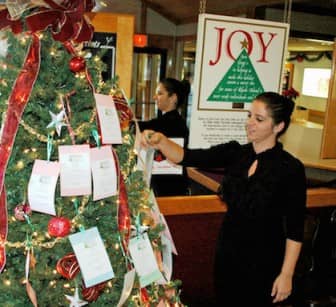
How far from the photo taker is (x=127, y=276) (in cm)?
138

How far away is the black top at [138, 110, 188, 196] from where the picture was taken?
2814 millimetres

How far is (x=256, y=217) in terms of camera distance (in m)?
1.90

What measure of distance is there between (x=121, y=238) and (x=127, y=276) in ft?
0.39

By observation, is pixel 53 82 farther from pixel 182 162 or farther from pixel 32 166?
pixel 182 162

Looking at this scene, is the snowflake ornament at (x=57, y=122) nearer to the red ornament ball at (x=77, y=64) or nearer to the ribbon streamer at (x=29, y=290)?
the red ornament ball at (x=77, y=64)

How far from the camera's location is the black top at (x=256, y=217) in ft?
6.14

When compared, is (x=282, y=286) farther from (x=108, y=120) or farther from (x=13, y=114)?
(x=13, y=114)

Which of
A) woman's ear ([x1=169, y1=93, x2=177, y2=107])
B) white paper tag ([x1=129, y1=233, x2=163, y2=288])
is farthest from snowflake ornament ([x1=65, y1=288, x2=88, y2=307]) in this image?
woman's ear ([x1=169, y1=93, x2=177, y2=107])

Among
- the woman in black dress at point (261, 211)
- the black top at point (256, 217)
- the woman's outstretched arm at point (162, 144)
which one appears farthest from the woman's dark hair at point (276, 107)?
the woman's outstretched arm at point (162, 144)

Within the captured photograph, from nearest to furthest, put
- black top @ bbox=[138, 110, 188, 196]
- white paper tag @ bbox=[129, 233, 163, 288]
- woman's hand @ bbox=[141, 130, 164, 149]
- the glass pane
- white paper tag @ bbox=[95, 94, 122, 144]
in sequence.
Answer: white paper tag @ bbox=[95, 94, 122, 144]
white paper tag @ bbox=[129, 233, 163, 288]
woman's hand @ bbox=[141, 130, 164, 149]
black top @ bbox=[138, 110, 188, 196]
the glass pane

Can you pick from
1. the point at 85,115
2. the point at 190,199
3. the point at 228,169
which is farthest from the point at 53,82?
the point at 190,199

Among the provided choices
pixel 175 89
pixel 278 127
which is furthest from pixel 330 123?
pixel 278 127

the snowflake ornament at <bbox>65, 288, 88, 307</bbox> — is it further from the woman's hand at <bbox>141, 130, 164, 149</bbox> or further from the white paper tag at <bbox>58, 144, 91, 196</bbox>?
the woman's hand at <bbox>141, 130, 164, 149</bbox>

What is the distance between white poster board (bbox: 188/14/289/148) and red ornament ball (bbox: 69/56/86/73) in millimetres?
1454
